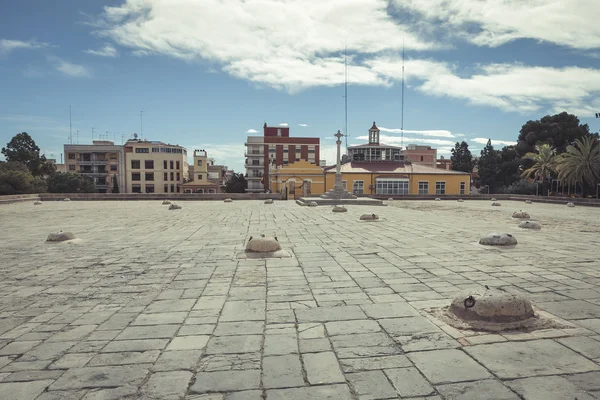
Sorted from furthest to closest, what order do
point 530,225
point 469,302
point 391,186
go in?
1. point 391,186
2. point 530,225
3. point 469,302

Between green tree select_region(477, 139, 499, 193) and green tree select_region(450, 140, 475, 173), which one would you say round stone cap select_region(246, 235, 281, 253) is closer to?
green tree select_region(477, 139, 499, 193)

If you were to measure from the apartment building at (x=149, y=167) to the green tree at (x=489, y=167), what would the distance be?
44.7m

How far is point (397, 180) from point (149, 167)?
36.7 metres

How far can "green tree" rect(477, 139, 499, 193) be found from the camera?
49.4 meters

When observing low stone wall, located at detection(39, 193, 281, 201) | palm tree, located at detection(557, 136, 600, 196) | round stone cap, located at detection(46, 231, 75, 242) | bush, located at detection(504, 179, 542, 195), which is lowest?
round stone cap, located at detection(46, 231, 75, 242)

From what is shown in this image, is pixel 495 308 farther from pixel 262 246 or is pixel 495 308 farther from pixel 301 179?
pixel 301 179

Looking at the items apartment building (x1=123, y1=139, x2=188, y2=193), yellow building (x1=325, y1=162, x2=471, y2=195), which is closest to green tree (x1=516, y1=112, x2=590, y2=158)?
yellow building (x1=325, y1=162, x2=471, y2=195)

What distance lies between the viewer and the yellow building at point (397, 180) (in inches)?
1577

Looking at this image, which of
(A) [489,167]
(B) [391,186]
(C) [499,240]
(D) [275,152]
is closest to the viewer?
(C) [499,240]

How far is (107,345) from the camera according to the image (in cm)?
318

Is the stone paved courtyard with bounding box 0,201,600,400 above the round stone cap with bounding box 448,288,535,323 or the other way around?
the other way around

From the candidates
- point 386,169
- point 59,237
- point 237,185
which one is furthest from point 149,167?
point 59,237

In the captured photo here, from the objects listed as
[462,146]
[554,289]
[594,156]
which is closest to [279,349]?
[554,289]

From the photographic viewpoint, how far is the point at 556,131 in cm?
4231
